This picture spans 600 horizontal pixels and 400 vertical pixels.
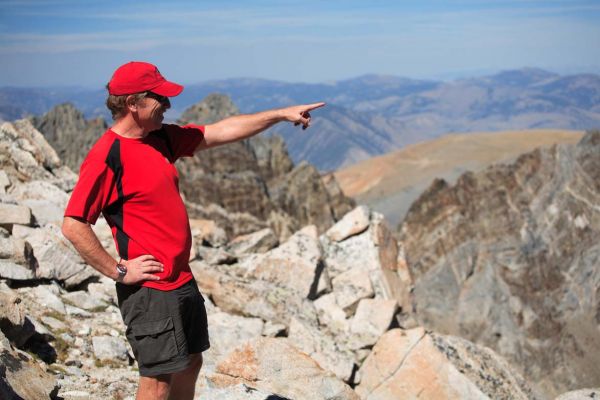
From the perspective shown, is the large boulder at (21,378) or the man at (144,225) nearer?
the man at (144,225)

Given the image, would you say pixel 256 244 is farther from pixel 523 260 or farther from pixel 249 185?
pixel 523 260

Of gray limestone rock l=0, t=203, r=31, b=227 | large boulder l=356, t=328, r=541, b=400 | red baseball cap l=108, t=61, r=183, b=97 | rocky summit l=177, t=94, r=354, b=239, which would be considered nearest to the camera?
red baseball cap l=108, t=61, r=183, b=97

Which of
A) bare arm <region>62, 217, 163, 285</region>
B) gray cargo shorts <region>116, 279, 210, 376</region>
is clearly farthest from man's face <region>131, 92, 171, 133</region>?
gray cargo shorts <region>116, 279, 210, 376</region>

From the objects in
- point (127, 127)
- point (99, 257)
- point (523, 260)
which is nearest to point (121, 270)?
point (99, 257)

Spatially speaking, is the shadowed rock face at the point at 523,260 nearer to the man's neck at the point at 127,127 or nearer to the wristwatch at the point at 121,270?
the wristwatch at the point at 121,270

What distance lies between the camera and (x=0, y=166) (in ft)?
46.1

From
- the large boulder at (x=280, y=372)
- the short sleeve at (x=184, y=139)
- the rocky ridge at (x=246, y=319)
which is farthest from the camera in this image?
the large boulder at (x=280, y=372)

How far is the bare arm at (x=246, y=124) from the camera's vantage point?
6102mm

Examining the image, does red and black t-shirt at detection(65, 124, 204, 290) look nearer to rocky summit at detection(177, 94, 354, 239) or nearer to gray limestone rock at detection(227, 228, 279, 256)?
gray limestone rock at detection(227, 228, 279, 256)

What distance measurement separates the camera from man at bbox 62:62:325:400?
4.92m

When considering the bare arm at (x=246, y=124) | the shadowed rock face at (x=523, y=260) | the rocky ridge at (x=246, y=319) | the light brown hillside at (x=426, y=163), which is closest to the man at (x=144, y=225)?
the bare arm at (x=246, y=124)

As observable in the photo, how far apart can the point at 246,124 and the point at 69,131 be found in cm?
4804

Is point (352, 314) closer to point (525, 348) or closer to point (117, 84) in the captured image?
point (117, 84)

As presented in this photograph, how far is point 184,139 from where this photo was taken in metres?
5.81
